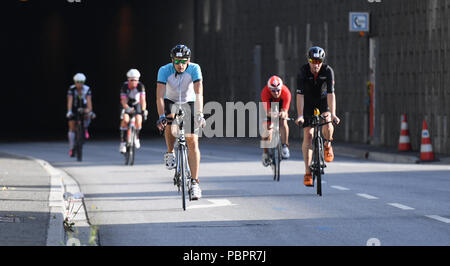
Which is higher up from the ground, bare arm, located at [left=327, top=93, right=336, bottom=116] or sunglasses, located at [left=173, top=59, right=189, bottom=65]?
sunglasses, located at [left=173, top=59, right=189, bottom=65]

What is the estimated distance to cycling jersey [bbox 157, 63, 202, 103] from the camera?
12.4 m

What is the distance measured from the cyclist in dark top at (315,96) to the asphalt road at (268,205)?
0.75 metres

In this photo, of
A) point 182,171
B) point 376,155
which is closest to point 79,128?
point 376,155

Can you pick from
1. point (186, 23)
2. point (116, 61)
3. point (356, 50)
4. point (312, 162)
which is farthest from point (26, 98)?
point (312, 162)

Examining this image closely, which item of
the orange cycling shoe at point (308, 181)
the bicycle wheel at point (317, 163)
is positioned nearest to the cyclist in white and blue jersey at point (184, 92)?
the bicycle wheel at point (317, 163)

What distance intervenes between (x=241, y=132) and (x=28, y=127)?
15981 millimetres

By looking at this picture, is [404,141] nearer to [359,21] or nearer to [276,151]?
[359,21]

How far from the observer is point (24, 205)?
1210cm

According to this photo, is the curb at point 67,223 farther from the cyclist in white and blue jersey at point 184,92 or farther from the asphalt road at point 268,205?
the cyclist in white and blue jersey at point 184,92

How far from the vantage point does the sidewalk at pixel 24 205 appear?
945cm

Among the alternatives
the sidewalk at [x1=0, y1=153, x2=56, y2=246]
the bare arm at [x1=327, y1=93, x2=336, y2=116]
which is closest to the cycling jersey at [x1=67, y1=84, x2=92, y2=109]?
the sidewalk at [x1=0, y1=153, x2=56, y2=246]

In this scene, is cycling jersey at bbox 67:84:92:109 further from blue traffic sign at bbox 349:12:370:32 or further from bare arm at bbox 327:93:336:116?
bare arm at bbox 327:93:336:116

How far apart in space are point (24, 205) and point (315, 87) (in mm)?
4689

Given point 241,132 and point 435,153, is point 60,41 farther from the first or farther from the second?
point 435,153
